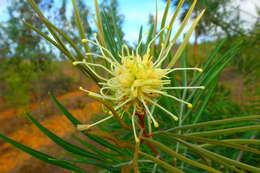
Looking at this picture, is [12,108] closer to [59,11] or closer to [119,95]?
[59,11]

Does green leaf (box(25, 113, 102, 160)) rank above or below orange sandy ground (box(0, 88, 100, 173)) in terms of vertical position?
above

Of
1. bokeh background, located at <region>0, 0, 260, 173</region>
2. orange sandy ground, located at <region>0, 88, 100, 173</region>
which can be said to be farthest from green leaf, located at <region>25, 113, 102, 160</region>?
orange sandy ground, located at <region>0, 88, 100, 173</region>

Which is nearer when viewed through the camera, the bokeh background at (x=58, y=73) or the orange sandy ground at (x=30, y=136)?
the bokeh background at (x=58, y=73)

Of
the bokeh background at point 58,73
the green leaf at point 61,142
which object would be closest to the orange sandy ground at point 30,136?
the bokeh background at point 58,73

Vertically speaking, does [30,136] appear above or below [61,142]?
below

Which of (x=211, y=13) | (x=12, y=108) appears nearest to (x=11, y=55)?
(x=12, y=108)

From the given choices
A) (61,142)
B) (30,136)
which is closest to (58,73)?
(30,136)

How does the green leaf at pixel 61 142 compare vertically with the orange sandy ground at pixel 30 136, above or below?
above

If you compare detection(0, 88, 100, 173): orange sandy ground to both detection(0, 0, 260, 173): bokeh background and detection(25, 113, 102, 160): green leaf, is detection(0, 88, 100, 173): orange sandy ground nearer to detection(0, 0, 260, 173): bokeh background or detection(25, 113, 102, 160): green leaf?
detection(0, 0, 260, 173): bokeh background

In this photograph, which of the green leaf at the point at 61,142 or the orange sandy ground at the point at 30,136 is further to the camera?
the orange sandy ground at the point at 30,136

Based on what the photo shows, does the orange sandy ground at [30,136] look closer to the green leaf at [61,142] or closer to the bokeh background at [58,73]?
the bokeh background at [58,73]

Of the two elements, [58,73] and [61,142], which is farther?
[58,73]

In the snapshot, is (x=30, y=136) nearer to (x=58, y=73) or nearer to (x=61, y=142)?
(x=58, y=73)
